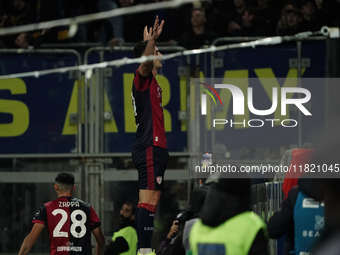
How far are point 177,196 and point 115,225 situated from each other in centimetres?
93

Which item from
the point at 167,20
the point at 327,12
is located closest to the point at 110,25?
the point at 167,20

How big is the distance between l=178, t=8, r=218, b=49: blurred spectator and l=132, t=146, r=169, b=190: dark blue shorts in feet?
10.3

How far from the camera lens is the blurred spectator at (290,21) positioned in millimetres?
8695

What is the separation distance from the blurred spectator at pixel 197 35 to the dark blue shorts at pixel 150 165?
3137mm

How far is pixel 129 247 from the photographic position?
746 centimetres

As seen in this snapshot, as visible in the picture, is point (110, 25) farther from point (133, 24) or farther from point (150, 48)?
point (150, 48)

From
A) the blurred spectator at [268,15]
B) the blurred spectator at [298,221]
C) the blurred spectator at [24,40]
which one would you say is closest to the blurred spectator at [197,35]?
the blurred spectator at [268,15]

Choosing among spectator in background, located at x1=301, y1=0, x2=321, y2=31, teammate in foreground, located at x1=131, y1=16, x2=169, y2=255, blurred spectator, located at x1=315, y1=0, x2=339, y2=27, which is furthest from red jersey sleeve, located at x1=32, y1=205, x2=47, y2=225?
blurred spectator, located at x1=315, y1=0, x2=339, y2=27

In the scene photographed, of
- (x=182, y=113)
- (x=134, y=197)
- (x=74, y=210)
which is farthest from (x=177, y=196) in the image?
(x=74, y=210)

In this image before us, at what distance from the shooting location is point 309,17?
8797mm

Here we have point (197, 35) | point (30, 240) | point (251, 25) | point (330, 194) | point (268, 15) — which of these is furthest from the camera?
point (268, 15)

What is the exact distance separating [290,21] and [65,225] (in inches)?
164

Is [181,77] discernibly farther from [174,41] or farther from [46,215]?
[46,215]

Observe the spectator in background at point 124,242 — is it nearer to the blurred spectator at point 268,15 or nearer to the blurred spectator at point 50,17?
the blurred spectator at point 50,17
